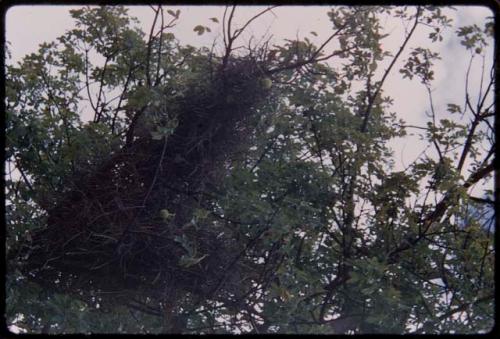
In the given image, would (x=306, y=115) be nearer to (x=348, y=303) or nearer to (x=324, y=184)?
(x=324, y=184)

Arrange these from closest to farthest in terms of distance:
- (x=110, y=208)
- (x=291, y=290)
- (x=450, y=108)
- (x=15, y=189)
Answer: (x=110, y=208) → (x=291, y=290) → (x=15, y=189) → (x=450, y=108)

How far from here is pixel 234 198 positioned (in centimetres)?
416

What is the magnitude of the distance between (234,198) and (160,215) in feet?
1.75

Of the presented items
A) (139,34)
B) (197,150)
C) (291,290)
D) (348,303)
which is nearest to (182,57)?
(139,34)

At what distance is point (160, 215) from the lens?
382 centimetres

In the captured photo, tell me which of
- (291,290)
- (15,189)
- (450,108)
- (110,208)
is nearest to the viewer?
(110,208)

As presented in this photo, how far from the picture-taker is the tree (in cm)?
390

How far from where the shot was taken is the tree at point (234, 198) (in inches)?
154

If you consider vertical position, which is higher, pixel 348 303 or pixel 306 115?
pixel 306 115

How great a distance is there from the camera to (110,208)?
381 centimetres

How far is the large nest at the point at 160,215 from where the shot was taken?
3.80 metres

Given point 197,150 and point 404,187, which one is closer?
point 197,150

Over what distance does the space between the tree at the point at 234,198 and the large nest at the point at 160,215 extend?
0.03 ft

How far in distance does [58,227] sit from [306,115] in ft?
5.72
